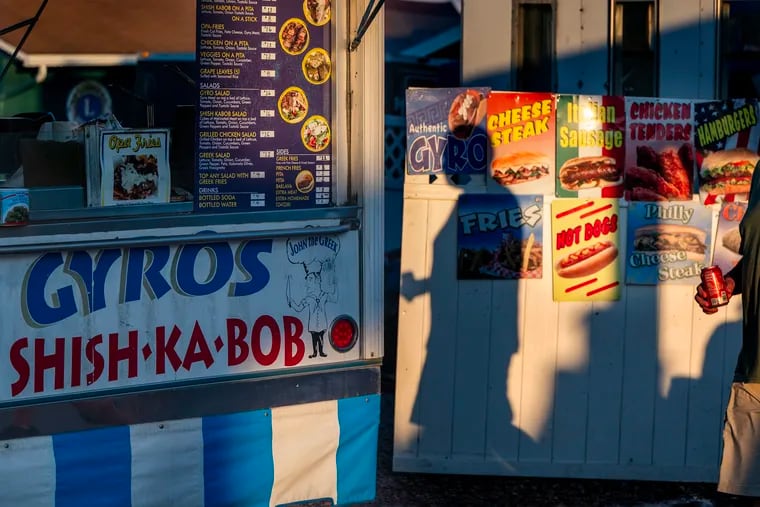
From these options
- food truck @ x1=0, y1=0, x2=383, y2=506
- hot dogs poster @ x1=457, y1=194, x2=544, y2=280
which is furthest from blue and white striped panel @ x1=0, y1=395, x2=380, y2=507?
hot dogs poster @ x1=457, y1=194, x2=544, y2=280

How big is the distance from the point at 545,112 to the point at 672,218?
93 centimetres

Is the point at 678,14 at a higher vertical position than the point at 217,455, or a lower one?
higher

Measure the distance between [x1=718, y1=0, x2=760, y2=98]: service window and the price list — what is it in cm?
502

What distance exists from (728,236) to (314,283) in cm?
267

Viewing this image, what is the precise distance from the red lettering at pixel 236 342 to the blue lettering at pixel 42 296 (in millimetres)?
654

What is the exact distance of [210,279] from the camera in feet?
13.8

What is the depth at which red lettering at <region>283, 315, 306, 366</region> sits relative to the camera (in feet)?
14.4

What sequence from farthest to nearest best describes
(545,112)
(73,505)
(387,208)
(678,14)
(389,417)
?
(387,208), (678,14), (389,417), (545,112), (73,505)

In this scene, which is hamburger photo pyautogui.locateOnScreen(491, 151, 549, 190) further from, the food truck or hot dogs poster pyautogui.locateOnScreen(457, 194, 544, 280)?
the food truck

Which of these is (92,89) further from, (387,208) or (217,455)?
(387,208)

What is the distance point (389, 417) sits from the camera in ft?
24.2

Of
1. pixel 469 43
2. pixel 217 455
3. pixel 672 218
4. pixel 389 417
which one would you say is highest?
pixel 469 43

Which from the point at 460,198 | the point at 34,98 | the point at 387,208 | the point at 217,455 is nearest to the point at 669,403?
the point at 460,198

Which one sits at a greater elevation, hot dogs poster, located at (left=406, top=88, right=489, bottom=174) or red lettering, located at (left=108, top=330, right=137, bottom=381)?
hot dogs poster, located at (left=406, top=88, right=489, bottom=174)
